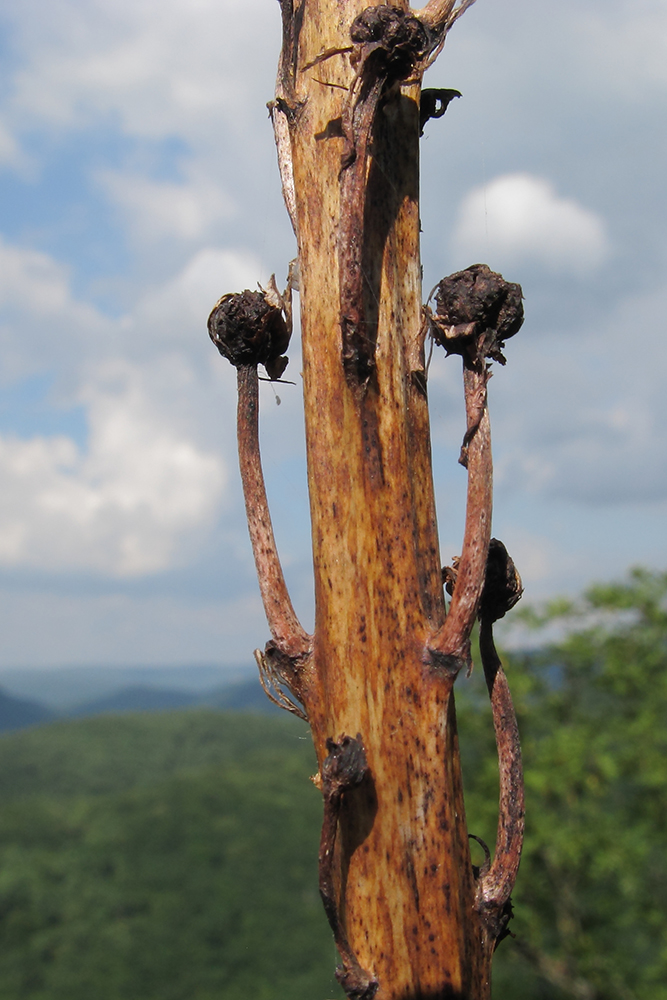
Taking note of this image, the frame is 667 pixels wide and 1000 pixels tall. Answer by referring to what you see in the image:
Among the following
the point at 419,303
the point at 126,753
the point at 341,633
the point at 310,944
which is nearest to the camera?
the point at 341,633

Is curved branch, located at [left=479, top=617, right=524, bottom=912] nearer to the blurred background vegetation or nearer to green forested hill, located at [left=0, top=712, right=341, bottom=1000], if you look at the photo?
the blurred background vegetation

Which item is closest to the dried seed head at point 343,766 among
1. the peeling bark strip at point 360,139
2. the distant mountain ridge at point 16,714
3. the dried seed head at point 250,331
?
the peeling bark strip at point 360,139

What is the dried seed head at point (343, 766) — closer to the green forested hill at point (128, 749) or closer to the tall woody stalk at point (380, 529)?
the tall woody stalk at point (380, 529)

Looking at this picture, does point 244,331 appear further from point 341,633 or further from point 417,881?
point 417,881

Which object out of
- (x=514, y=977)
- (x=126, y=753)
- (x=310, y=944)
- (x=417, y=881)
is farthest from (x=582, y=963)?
(x=126, y=753)

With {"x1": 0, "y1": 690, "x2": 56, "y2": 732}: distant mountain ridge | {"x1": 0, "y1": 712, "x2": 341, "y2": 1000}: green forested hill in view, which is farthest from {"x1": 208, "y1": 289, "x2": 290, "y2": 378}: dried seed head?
{"x1": 0, "y1": 690, "x2": 56, "y2": 732}: distant mountain ridge

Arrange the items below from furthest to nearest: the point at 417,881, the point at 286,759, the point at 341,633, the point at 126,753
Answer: the point at 126,753 → the point at 286,759 → the point at 341,633 → the point at 417,881

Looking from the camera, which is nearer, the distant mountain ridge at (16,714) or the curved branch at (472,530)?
the curved branch at (472,530)
